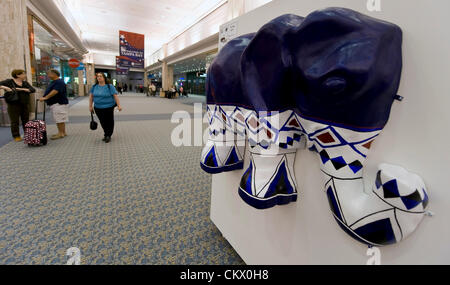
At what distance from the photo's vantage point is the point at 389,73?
0.53 meters

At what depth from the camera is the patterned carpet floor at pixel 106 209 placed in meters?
1.42

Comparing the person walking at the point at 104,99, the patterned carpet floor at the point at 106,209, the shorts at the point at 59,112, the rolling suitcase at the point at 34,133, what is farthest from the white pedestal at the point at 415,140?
the shorts at the point at 59,112

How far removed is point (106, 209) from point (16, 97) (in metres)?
3.25

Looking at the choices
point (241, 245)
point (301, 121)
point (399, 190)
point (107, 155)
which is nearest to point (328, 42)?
point (301, 121)

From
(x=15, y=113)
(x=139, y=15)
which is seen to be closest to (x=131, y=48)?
(x=139, y=15)

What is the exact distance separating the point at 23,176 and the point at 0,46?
4.58 metres

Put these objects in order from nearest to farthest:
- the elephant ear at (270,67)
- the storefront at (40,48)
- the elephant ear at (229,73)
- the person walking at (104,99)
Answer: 1. the elephant ear at (270,67)
2. the elephant ear at (229,73)
3. the person walking at (104,99)
4. the storefront at (40,48)

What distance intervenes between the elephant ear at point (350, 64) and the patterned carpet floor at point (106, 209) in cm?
116

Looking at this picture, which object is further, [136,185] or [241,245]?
[136,185]

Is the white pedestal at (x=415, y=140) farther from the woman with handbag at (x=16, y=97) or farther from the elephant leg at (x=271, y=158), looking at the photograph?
the woman with handbag at (x=16, y=97)

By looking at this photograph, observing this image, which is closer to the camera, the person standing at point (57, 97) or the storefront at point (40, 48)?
the person standing at point (57, 97)

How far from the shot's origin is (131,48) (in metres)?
12.1

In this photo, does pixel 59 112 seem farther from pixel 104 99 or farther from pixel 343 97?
pixel 343 97

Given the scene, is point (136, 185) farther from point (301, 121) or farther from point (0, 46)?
point (0, 46)
